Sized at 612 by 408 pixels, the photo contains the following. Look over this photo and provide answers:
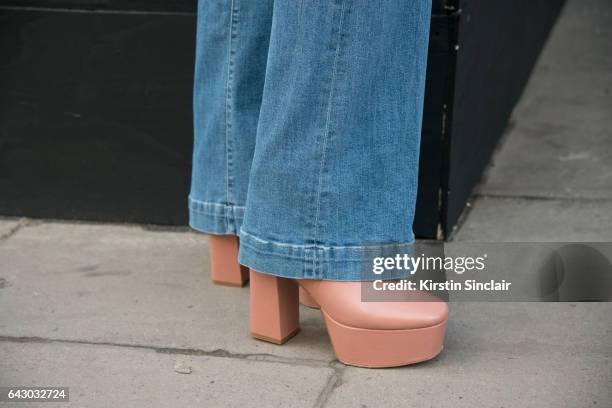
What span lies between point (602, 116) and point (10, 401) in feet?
6.77

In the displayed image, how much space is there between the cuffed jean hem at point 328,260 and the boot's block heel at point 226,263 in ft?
1.20

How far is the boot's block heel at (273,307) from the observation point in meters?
1.68

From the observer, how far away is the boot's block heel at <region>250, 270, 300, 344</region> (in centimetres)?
168

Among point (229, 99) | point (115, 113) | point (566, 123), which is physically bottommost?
point (566, 123)

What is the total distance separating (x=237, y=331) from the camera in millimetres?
1785

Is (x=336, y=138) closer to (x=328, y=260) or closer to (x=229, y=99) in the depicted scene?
(x=328, y=260)

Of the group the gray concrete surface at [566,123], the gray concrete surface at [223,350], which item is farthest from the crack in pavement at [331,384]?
the gray concrete surface at [566,123]

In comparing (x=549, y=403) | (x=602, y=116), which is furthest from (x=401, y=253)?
(x=602, y=116)

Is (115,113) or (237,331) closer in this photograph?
(237,331)

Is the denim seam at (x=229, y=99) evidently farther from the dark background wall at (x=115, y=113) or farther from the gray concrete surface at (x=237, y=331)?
the dark background wall at (x=115, y=113)

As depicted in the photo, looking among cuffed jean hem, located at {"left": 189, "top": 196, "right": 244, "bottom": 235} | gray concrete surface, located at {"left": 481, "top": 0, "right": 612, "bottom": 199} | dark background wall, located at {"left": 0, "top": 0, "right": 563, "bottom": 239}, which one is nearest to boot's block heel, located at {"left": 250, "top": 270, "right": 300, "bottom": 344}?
cuffed jean hem, located at {"left": 189, "top": 196, "right": 244, "bottom": 235}

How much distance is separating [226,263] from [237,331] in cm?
24

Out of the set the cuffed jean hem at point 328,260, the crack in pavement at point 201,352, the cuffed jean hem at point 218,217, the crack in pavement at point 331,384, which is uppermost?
the cuffed jean hem at point 328,260

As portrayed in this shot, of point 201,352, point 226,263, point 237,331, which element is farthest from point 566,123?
point 201,352
